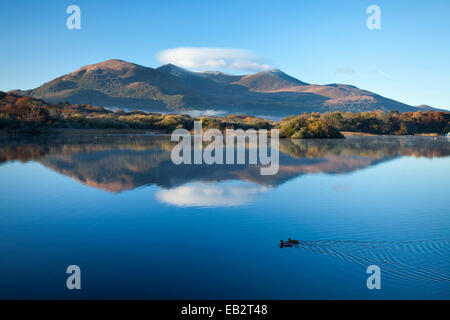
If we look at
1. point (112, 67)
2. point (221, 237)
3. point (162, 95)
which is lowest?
point (221, 237)

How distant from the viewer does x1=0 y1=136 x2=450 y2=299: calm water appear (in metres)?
3.07

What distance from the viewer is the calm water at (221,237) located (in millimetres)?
3066

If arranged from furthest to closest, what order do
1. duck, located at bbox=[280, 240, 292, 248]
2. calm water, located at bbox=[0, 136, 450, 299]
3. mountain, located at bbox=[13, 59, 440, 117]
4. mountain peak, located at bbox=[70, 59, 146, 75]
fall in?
mountain peak, located at bbox=[70, 59, 146, 75] < mountain, located at bbox=[13, 59, 440, 117] < duck, located at bbox=[280, 240, 292, 248] < calm water, located at bbox=[0, 136, 450, 299]

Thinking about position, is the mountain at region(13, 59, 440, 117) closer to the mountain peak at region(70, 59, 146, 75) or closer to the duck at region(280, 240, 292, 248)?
the mountain peak at region(70, 59, 146, 75)

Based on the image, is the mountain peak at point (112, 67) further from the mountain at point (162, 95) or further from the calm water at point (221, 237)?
the calm water at point (221, 237)

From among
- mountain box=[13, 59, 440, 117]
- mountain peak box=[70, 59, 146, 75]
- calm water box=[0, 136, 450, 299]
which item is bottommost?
calm water box=[0, 136, 450, 299]

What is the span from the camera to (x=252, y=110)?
15100cm

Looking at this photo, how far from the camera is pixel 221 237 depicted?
14.3 ft

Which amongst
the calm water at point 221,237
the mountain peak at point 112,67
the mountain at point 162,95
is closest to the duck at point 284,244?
the calm water at point 221,237

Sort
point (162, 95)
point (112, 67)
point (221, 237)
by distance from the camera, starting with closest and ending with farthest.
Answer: point (221, 237) < point (162, 95) < point (112, 67)

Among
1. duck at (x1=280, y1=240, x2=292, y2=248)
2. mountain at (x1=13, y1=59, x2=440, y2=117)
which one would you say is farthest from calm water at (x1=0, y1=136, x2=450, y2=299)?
mountain at (x1=13, y1=59, x2=440, y2=117)

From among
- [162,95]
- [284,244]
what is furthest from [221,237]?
[162,95]

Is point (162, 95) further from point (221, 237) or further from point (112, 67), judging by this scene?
point (221, 237)
